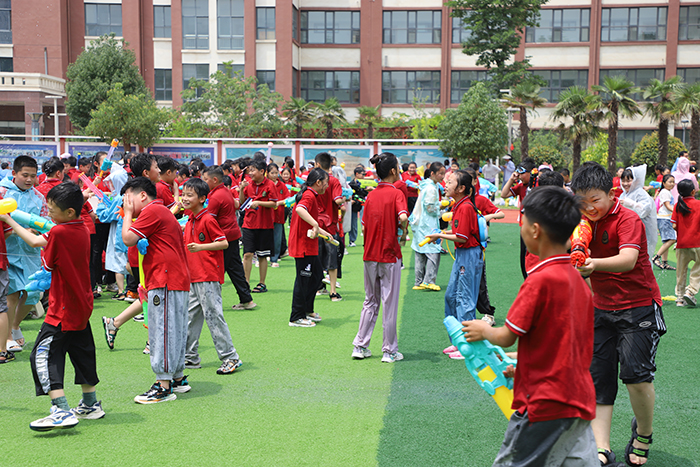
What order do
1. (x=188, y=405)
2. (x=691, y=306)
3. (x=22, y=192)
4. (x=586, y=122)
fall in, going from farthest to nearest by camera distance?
1. (x=586, y=122)
2. (x=691, y=306)
3. (x=22, y=192)
4. (x=188, y=405)

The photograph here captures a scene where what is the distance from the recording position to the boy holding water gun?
2736 mm

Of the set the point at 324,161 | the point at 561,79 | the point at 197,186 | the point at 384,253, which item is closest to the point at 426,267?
the point at 324,161

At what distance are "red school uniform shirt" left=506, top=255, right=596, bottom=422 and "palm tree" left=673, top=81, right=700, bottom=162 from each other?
94.6ft

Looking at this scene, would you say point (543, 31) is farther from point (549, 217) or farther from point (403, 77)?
point (549, 217)

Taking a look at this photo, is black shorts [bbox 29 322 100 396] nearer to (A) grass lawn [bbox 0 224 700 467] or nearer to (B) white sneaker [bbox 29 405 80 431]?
(B) white sneaker [bbox 29 405 80 431]

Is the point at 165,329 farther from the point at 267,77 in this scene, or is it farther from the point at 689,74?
the point at 689,74

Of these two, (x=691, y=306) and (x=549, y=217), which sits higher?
(x=549, y=217)

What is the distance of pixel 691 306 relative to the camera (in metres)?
9.10

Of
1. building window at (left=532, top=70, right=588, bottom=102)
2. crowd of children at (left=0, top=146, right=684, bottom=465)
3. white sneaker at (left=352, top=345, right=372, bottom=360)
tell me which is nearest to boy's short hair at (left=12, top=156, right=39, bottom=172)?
crowd of children at (left=0, top=146, right=684, bottom=465)

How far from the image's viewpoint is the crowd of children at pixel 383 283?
2775 mm

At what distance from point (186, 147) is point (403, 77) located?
2288 centimetres

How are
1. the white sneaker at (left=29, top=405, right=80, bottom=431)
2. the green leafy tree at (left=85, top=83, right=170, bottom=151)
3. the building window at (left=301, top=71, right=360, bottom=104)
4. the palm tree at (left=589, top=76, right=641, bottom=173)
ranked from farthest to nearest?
1. the building window at (left=301, top=71, right=360, bottom=104)
2. the palm tree at (left=589, top=76, right=641, bottom=173)
3. the green leafy tree at (left=85, top=83, right=170, bottom=151)
4. the white sneaker at (left=29, top=405, right=80, bottom=431)

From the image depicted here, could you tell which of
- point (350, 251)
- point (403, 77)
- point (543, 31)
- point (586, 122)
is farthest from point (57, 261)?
point (543, 31)

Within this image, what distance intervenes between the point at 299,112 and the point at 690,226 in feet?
92.0
